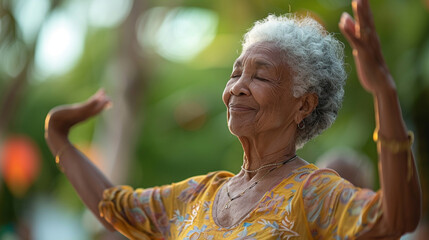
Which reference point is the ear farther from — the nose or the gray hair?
the nose

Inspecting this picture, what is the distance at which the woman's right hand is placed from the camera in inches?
143

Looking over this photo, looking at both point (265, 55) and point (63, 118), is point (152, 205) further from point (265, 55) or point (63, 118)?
point (265, 55)

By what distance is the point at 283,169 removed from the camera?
3.01m

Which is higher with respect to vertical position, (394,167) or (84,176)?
(394,167)

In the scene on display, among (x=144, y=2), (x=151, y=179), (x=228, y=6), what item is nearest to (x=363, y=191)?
(x=144, y=2)

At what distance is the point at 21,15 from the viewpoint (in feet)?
40.3

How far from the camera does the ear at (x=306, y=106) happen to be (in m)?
3.06

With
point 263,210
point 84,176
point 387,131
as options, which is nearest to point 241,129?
point 263,210

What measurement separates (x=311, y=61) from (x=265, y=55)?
0.19 meters

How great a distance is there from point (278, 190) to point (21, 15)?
1021cm

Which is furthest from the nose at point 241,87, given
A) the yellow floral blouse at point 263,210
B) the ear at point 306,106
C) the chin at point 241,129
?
the yellow floral blouse at point 263,210

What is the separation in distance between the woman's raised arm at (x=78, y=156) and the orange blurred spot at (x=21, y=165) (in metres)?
17.0

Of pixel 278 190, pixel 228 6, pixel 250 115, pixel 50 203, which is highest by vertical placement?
pixel 250 115

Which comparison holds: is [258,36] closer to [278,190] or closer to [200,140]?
[278,190]
